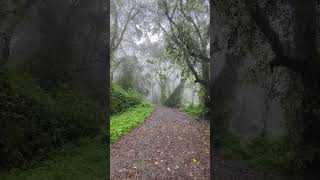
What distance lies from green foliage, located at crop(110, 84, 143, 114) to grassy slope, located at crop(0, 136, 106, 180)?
5205mm

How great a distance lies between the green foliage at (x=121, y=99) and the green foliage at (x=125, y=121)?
28cm

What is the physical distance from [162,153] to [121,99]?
6740 mm

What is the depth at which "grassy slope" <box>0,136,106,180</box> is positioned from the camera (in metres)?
6.85

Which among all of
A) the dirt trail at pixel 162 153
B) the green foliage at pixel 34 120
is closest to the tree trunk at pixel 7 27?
the green foliage at pixel 34 120

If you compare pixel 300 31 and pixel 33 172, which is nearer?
pixel 33 172

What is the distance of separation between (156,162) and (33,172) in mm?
2976

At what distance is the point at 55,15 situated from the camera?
11.0m

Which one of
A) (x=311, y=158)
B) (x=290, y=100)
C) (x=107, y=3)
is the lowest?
(x=311, y=158)

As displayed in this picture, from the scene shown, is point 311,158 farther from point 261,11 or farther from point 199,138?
point 199,138

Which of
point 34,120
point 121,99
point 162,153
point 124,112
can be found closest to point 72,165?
point 34,120

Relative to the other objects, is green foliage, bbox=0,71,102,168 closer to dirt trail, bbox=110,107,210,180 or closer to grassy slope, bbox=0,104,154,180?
grassy slope, bbox=0,104,154,180

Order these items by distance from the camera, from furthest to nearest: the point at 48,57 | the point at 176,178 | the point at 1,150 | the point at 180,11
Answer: the point at 180,11
the point at 48,57
the point at 176,178
the point at 1,150

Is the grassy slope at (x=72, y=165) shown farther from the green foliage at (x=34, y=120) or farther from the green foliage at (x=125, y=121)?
the green foliage at (x=125, y=121)

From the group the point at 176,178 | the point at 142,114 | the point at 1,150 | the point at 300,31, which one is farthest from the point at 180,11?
the point at 1,150
